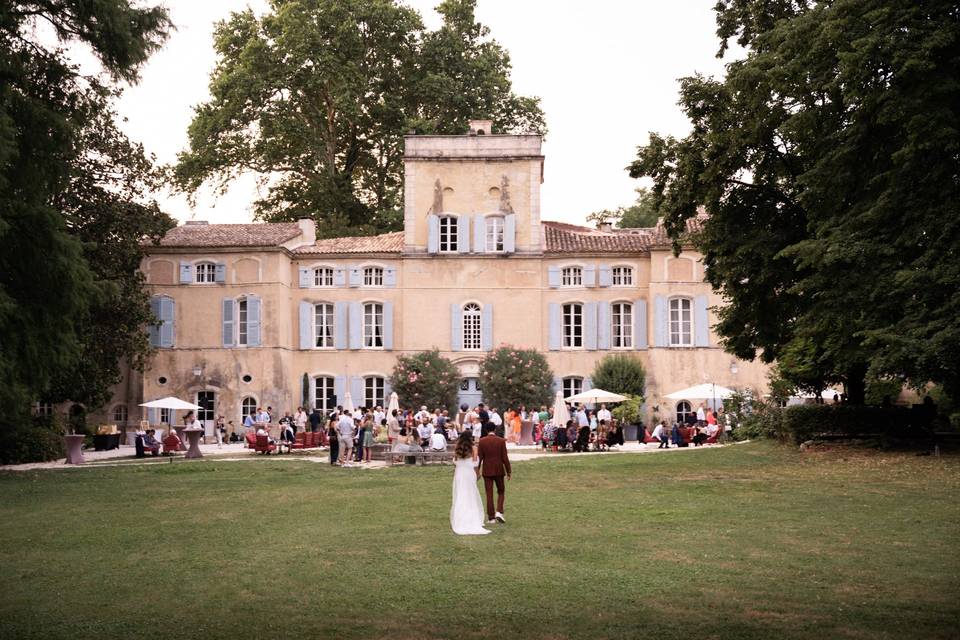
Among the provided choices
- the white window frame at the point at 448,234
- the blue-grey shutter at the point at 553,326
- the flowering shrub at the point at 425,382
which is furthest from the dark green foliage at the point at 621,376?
the white window frame at the point at 448,234

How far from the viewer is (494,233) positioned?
39.6m

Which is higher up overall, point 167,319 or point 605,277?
point 605,277

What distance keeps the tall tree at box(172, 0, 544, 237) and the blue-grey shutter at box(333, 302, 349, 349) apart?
4.97 m

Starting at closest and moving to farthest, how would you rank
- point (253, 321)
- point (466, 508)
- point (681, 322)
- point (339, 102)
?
point (466, 508)
point (681, 322)
point (253, 321)
point (339, 102)

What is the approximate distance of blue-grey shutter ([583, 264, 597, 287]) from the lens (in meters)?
39.1

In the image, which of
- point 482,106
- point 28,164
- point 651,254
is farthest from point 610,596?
point 482,106

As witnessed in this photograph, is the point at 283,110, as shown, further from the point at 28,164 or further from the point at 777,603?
the point at 777,603

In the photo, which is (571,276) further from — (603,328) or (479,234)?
(479,234)

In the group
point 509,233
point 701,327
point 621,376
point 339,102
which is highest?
point 339,102

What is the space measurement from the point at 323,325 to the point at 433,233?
5.09 metres

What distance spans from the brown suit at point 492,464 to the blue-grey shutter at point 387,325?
84.2ft

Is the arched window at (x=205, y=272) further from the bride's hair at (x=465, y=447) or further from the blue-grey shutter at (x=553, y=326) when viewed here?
the bride's hair at (x=465, y=447)

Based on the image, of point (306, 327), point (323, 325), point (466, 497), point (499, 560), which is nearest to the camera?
point (499, 560)

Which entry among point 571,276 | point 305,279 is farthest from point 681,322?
point 305,279
